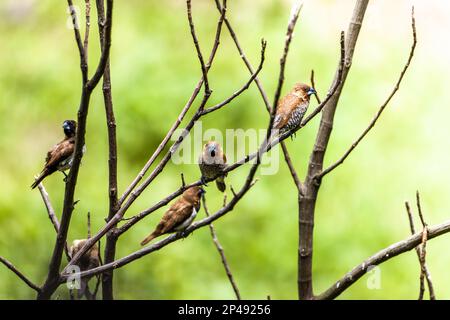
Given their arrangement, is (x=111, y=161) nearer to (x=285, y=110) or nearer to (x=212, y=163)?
(x=212, y=163)

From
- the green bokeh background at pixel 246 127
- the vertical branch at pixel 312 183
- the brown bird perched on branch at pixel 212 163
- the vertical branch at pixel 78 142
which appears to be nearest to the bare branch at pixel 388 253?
the vertical branch at pixel 312 183

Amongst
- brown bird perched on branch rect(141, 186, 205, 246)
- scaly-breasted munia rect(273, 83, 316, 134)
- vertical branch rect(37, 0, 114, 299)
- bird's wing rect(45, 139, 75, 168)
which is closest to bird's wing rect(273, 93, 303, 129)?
scaly-breasted munia rect(273, 83, 316, 134)

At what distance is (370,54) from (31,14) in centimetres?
314

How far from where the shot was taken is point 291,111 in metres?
2.44

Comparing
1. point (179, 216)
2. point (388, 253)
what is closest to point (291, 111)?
point (179, 216)

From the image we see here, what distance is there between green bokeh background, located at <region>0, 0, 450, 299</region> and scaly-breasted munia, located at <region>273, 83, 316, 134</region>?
63.6 inches

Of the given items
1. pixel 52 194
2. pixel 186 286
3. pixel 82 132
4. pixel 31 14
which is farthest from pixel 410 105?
pixel 82 132

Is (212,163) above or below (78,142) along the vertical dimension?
above

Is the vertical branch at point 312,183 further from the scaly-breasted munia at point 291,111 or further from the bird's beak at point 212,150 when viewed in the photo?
the bird's beak at point 212,150

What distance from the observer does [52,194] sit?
4895 millimetres

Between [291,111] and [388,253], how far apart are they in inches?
29.4

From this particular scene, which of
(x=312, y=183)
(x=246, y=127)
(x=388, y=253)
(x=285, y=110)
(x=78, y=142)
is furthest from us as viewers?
(x=246, y=127)

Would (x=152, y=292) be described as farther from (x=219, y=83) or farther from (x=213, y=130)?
(x=219, y=83)

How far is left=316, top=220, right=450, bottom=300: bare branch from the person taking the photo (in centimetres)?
177
